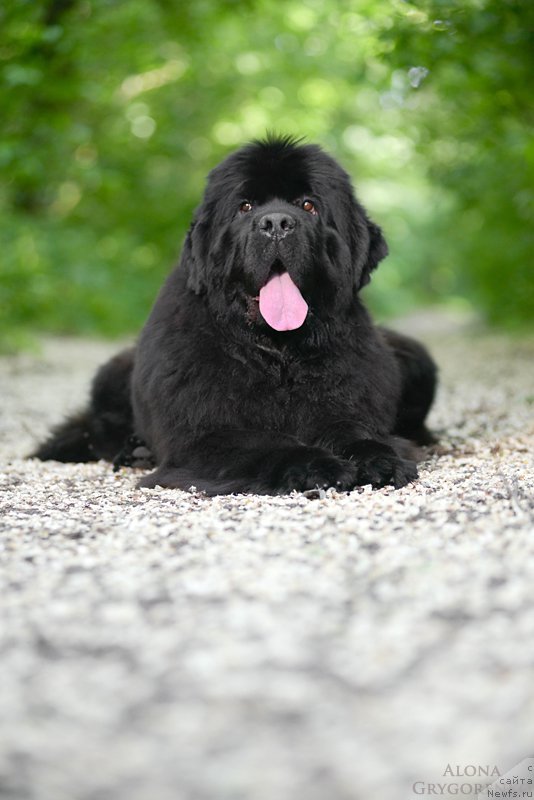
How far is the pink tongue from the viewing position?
3.83 m

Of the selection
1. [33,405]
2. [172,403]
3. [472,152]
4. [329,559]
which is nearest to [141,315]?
[472,152]

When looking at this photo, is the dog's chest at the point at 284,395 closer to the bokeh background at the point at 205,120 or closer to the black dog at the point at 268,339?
the black dog at the point at 268,339

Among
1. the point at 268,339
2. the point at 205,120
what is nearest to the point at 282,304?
the point at 268,339

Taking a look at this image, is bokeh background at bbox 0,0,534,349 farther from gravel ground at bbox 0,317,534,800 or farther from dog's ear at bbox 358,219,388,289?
gravel ground at bbox 0,317,534,800

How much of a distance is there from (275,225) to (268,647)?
2.14 meters

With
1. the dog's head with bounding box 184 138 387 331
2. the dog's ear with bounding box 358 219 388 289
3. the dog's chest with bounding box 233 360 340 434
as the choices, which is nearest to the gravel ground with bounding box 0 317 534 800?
the dog's chest with bounding box 233 360 340 434

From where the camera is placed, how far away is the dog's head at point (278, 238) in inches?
151

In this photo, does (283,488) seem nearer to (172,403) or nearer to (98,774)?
(172,403)

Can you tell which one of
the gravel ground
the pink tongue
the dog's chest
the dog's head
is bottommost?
the gravel ground

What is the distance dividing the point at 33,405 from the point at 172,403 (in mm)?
4293

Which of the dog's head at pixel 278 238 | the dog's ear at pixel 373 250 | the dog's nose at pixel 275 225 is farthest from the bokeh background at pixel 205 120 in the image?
the dog's nose at pixel 275 225

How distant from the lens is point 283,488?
3.49 m

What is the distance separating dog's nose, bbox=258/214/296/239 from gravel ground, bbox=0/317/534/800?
109 cm

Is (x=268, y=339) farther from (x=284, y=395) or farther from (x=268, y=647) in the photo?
(x=268, y=647)
